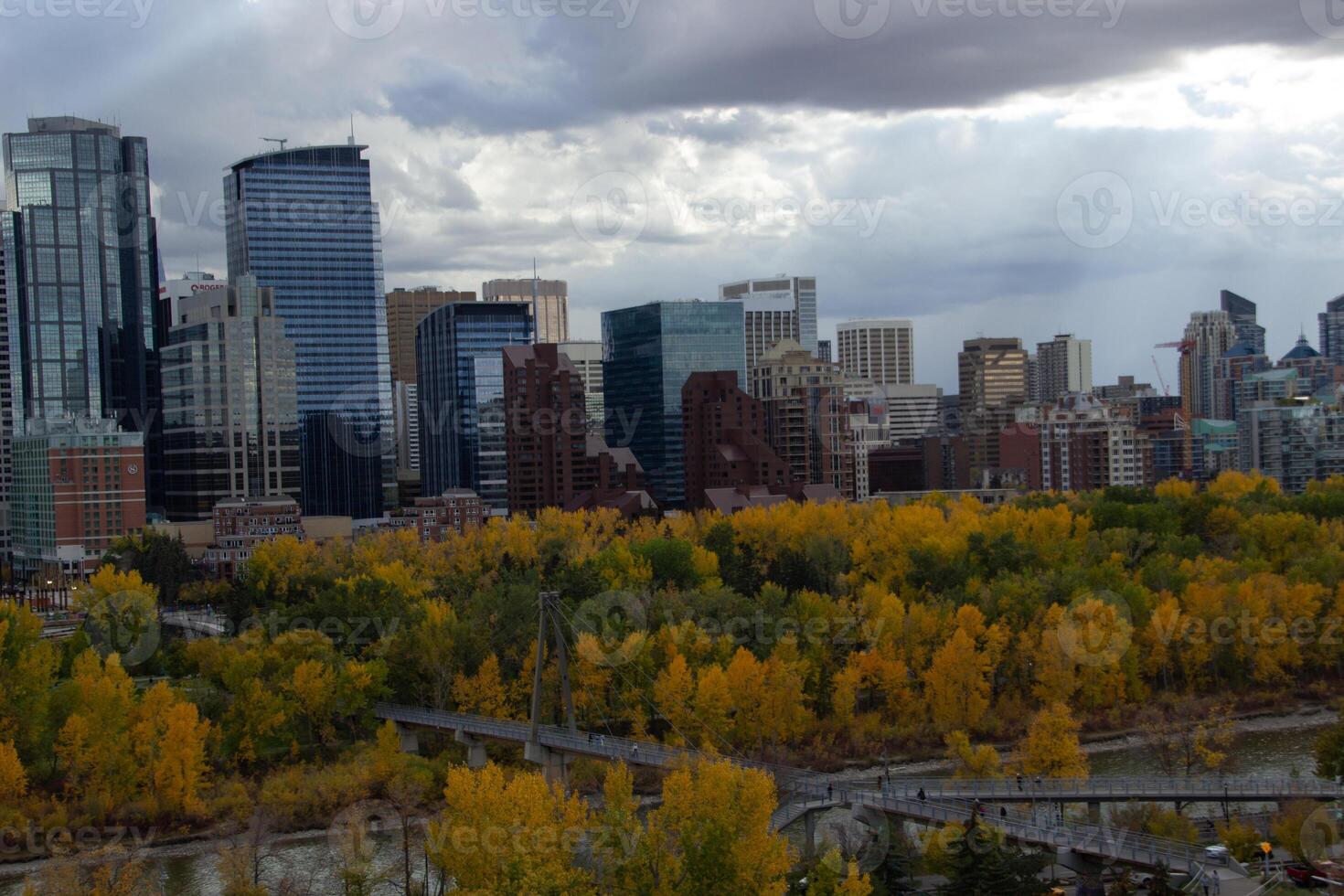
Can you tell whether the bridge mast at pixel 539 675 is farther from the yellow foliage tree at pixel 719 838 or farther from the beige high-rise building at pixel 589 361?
the beige high-rise building at pixel 589 361

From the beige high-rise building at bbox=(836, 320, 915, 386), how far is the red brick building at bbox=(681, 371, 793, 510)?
6333 cm

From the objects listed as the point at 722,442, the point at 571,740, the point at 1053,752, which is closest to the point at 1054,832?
the point at 1053,752

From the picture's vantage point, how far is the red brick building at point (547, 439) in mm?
46906

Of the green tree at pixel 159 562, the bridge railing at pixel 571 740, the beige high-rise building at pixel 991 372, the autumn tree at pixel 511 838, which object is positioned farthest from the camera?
the beige high-rise building at pixel 991 372

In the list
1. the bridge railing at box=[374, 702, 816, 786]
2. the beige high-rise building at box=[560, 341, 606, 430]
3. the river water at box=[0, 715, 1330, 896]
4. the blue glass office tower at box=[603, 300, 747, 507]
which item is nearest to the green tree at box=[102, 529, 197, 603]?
the bridge railing at box=[374, 702, 816, 786]

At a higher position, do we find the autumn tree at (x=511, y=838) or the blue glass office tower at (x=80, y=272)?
the blue glass office tower at (x=80, y=272)

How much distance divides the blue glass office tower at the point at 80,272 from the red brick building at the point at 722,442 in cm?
2781

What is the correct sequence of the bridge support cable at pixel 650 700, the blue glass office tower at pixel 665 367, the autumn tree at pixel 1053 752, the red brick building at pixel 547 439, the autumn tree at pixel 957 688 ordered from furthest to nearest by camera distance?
the blue glass office tower at pixel 665 367
the red brick building at pixel 547 439
the autumn tree at pixel 957 688
the bridge support cable at pixel 650 700
the autumn tree at pixel 1053 752

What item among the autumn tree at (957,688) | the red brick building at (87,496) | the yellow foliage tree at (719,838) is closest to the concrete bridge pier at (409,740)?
the autumn tree at (957,688)

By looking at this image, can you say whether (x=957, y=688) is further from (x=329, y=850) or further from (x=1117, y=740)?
(x=329, y=850)

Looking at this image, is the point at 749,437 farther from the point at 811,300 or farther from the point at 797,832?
the point at 811,300

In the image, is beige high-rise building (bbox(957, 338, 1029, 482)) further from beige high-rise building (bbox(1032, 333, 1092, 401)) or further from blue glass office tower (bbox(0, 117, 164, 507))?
blue glass office tower (bbox(0, 117, 164, 507))

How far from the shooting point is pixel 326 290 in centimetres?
6738

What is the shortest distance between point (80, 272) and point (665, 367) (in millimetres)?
25913
